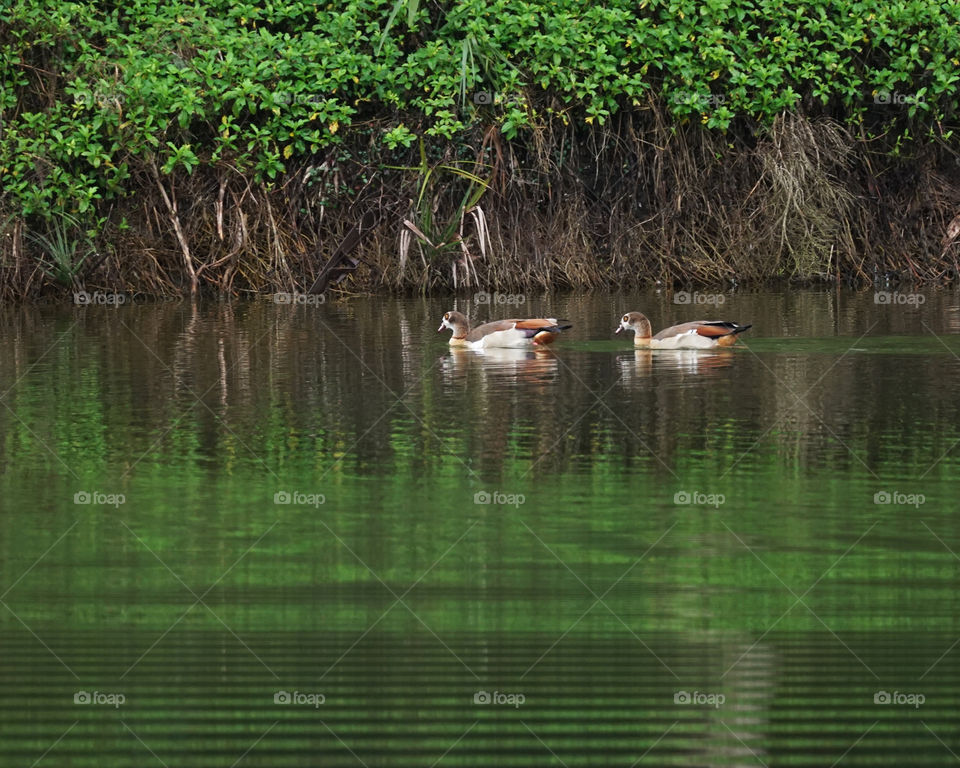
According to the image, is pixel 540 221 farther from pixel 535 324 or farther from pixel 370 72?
pixel 535 324

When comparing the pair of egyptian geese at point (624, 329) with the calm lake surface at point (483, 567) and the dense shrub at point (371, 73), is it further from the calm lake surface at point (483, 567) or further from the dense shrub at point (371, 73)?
the dense shrub at point (371, 73)

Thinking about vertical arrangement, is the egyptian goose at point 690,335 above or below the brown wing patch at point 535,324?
below

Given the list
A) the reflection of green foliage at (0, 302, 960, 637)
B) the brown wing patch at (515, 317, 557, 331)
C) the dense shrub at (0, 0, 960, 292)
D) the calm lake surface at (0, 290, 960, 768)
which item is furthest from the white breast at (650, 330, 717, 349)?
the dense shrub at (0, 0, 960, 292)

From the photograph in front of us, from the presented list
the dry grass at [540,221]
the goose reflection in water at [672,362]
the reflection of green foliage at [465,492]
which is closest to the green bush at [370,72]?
the dry grass at [540,221]

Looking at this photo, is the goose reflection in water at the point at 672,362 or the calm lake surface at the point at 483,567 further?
the goose reflection in water at the point at 672,362

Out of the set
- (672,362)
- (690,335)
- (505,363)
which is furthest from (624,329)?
(505,363)

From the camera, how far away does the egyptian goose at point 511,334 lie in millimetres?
14523

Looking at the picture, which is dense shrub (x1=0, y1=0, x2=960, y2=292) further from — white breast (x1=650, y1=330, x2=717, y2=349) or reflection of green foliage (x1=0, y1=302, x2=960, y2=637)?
Result: reflection of green foliage (x1=0, y1=302, x2=960, y2=637)

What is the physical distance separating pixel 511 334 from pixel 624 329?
0.99m

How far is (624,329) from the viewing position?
14961mm

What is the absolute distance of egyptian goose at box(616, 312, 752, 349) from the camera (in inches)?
560

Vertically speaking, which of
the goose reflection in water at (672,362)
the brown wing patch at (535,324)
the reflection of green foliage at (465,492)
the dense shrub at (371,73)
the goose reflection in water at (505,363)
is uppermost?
the dense shrub at (371,73)

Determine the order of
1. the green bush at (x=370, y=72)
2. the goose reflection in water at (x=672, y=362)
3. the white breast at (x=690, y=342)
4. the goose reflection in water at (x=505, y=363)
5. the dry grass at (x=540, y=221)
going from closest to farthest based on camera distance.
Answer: the goose reflection in water at (x=672, y=362)
the goose reflection in water at (x=505, y=363)
the white breast at (x=690, y=342)
the green bush at (x=370, y=72)
the dry grass at (x=540, y=221)

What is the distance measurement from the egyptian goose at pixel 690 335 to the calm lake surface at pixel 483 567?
1114 mm
